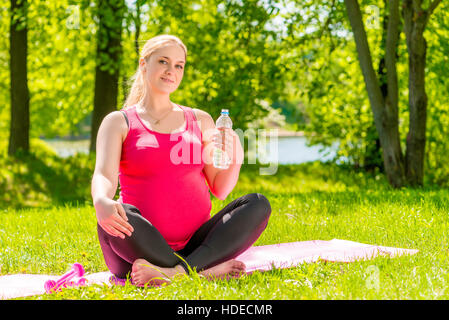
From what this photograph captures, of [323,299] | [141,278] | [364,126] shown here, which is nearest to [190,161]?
[141,278]

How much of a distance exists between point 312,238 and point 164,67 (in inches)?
89.5

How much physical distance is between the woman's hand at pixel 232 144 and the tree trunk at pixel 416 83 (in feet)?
19.0

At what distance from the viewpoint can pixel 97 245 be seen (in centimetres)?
500

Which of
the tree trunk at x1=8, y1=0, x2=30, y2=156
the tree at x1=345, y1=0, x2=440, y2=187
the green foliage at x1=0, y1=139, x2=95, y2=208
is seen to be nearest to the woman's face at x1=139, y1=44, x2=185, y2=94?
the tree at x1=345, y1=0, x2=440, y2=187

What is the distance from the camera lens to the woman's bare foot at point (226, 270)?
11.9 ft

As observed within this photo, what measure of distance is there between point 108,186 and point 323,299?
1543mm

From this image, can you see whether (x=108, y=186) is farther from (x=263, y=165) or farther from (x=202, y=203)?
(x=263, y=165)

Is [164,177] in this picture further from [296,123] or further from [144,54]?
[296,123]

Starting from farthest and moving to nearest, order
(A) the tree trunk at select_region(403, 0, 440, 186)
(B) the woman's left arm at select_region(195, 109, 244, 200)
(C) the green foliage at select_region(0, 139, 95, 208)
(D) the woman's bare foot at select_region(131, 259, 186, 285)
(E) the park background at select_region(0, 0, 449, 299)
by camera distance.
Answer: (C) the green foliage at select_region(0, 139, 95, 208) < (A) the tree trunk at select_region(403, 0, 440, 186) < (E) the park background at select_region(0, 0, 449, 299) < (B) the woman's left arm at select_region(195, 109, 244, 200) < (D) the woman's bare foot at select_region(131, 259, 186, 285)

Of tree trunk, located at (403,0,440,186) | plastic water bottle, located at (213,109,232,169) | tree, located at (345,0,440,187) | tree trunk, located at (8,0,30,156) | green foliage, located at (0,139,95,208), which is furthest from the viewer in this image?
tree trunk, located at (8,0,30,156)

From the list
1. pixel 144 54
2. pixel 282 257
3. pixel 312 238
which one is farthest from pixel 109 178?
pixel 312 238

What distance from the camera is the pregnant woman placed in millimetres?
3594

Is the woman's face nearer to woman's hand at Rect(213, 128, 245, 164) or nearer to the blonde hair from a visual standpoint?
the blonde hair

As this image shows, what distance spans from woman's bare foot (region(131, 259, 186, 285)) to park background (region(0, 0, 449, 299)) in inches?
3.7
